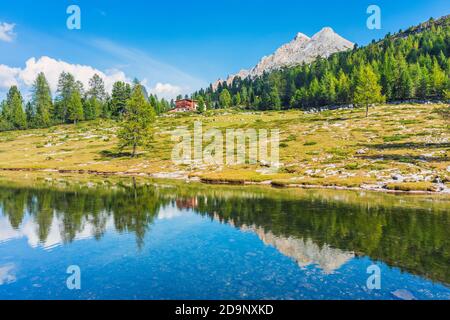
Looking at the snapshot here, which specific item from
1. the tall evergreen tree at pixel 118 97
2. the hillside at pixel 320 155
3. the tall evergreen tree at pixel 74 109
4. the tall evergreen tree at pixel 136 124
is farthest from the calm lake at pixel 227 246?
the tall evergreen tree at pixel 118 97

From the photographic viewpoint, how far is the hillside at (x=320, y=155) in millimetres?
48781

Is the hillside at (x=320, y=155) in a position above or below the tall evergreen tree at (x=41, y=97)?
below

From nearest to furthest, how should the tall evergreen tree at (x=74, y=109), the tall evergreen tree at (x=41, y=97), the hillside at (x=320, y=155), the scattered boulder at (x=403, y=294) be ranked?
the scattered boulder at (x=403, y=294) → the hillside at (x=320, y=155) → the tall evergreen tree at (x=74, y=109) → the tall evergreen tree at (x=41, y=97)

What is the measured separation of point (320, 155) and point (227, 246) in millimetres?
47047

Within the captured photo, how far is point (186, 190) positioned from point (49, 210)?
1761 centimetres

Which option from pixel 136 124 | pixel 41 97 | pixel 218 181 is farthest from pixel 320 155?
pixel 41 97

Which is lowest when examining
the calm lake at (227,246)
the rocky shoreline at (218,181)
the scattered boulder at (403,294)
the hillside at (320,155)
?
the scattered boulder at (403,294)

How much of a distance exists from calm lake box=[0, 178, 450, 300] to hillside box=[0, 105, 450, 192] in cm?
→ 1092

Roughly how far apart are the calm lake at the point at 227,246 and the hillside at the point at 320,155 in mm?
10915

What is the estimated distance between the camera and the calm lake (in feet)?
51.8

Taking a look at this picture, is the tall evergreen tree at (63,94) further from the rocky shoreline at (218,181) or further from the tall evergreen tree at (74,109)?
the rocky shoreline at (218,181)

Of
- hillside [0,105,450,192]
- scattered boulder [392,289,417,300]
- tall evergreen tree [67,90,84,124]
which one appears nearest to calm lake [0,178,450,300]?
scattered boulder [392,289,417,300]

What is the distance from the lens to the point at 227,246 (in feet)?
73.5

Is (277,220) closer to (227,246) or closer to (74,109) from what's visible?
(227,246)
